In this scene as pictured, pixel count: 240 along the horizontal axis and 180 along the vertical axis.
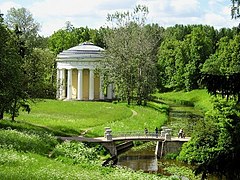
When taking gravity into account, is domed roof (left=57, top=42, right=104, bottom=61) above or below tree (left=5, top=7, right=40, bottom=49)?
below

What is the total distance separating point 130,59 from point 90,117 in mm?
14120

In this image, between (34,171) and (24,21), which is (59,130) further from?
(24,21)

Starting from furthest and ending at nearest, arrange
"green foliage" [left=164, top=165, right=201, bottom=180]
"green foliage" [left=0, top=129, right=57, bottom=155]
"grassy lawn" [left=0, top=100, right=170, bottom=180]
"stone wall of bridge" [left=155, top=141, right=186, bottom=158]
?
"stone wall of bridge" [left=155, top=141, right=186, bottom=158] < "green foliage" [left=164, top=165, right=201, bottom=180] < "green foliage" [left=0, top=129, right=57, bottom=155] < "grassy lawn" [left=0, top=100, right=170, bottom=180]

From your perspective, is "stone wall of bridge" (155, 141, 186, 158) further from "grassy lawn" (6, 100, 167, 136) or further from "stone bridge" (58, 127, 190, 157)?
"grassy lawn" (6, 100, 167, 136)

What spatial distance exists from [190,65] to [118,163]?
54826mm

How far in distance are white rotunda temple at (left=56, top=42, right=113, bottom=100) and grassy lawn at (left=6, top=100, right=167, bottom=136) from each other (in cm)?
997

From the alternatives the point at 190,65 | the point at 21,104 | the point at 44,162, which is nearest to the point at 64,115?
the point at 21,104

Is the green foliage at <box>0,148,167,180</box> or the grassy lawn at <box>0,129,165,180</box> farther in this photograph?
the grassy lawn at <box>0,129,165,180</box>

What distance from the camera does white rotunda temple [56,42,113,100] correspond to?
208ft

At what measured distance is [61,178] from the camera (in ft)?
53.3

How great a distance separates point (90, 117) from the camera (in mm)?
44375

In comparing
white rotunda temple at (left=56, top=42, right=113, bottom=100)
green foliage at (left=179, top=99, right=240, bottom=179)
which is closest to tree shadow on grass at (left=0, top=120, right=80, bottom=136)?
green foliage at (left=179, top=99, right=240, bottom=179)

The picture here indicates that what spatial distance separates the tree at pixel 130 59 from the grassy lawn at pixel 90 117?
325 centimetres

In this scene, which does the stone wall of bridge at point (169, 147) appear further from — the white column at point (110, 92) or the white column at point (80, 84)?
the white column at point (110, 92)
